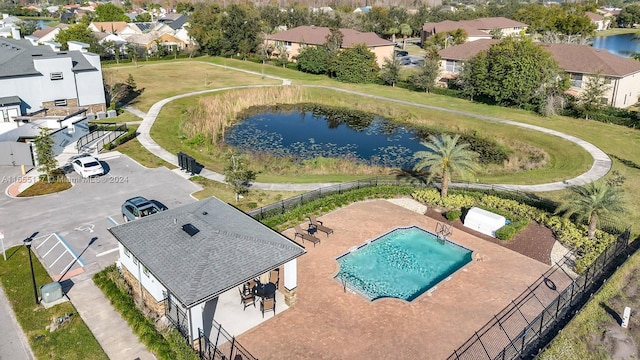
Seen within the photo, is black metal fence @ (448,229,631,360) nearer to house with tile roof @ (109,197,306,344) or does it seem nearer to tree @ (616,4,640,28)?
house with tile roof @ (109,197,306,344)

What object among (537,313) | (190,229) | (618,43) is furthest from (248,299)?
(618,43)

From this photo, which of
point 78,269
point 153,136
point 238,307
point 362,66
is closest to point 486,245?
point 238,307

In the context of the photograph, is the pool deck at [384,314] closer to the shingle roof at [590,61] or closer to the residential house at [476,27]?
the shingle roof at [590,61]

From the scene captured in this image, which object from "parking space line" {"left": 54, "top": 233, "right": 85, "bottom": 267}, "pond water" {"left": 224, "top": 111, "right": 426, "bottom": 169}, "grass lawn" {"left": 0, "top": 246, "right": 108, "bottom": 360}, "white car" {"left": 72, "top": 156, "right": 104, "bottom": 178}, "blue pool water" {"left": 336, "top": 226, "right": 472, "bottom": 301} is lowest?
"blue pool water" {"left": 336, "top": 226, "right": 472, "bottom": 301}

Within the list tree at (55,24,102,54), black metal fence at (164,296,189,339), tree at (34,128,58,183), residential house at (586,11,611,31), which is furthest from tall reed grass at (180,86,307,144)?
residential house at (586,11,611,31)

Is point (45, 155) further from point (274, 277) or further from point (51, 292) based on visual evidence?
point (274, 277)

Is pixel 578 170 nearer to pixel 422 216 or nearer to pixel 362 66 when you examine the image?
pixel 422 216

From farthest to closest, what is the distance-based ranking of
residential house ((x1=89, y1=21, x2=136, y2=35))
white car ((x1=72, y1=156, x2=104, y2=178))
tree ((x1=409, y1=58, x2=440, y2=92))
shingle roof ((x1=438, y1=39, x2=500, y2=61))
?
residential house ((x1=89, y1=21, x2=136, y2=35)) < shingle roof ((x1=438, y1=39, x2=500, y2=61)) < tree ((x1=409, y1=58, x2=440, y2=92)) < white car ((x1=72, y1=156, x2=104, y2=178))
